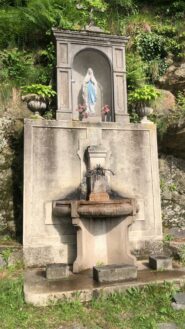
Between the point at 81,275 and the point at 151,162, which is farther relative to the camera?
the point at 151,162

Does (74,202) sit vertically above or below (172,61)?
below

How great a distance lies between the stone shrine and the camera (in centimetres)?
661

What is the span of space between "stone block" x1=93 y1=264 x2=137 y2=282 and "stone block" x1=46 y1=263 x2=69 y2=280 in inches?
22.3

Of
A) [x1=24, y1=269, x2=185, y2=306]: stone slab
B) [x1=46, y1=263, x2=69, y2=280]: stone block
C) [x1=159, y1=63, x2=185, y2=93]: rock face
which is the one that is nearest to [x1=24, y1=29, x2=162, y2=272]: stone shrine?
[x1=46, y1=263, x2=69, y2=280]: stone block

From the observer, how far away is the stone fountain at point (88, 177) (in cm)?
661

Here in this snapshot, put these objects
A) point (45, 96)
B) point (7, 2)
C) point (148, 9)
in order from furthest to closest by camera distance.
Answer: point (148, 9) < point (7, 2) < point (45, 96)

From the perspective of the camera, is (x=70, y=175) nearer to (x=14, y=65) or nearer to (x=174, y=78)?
(x=14, y=65)

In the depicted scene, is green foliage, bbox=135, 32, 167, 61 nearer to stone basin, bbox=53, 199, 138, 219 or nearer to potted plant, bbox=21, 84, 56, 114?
potted plant, bbox=21, 84, 56, 114

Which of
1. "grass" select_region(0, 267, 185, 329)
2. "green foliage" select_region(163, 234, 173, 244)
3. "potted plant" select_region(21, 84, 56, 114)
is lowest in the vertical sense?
"grass" select_region(0, 267, 185, 329)

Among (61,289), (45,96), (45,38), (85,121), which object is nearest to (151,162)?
(85,121)

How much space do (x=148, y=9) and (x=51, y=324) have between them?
12607 millimetres

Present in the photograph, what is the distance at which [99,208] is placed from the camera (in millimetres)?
6152

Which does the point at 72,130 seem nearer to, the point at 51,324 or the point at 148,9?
the point at 51,324

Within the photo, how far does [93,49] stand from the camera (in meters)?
8.27
